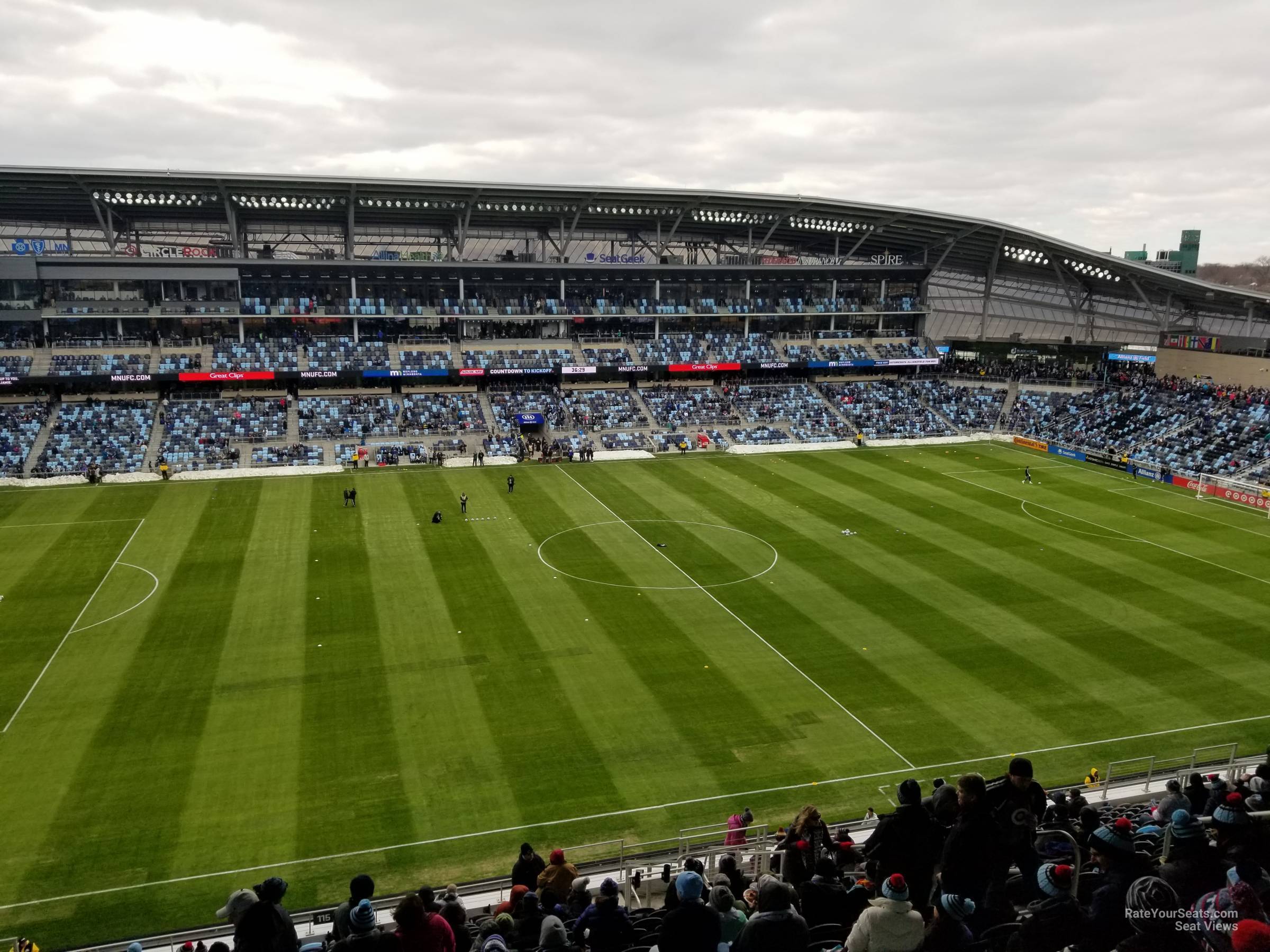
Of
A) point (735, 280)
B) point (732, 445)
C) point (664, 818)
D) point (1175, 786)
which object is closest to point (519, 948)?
point (1175, 786)

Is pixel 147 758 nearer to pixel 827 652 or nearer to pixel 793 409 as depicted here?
pixel 827 652

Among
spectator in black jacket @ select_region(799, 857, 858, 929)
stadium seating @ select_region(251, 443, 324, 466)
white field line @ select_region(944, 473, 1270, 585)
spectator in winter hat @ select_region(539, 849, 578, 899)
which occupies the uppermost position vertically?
spectator in black jacket @ select_region(799, 857, 858, 929)

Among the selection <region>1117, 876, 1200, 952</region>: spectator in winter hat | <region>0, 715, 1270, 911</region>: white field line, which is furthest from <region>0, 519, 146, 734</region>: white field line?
<region>1117, 876, 1200, 952</region>: spectator in winter hat

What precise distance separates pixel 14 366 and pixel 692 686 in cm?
5431

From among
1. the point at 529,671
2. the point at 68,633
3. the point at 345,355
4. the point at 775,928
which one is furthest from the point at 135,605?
the point at 345,355

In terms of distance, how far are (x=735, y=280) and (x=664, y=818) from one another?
6441 centimetres

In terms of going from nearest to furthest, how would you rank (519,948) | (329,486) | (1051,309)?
(519,948) < (329,486) < (1051,309)

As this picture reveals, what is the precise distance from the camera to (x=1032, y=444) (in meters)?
66.1

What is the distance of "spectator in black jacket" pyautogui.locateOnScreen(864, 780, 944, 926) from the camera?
33.3 ft

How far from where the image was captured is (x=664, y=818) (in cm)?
2131

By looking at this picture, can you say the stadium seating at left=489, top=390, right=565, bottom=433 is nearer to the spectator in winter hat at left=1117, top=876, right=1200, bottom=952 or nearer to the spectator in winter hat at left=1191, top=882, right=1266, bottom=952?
the spectator in winter hat at left=1117, top=876, right=1200, bottom=952

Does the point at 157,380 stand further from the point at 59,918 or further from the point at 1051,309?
the point at 1051,309

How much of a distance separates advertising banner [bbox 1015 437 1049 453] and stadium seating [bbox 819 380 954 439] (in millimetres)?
4926

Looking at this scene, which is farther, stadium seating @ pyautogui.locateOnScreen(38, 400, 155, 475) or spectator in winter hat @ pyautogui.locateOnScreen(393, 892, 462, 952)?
stadium seating @ pyautogui.locateOnScreen(38, 400, 155, 475)
